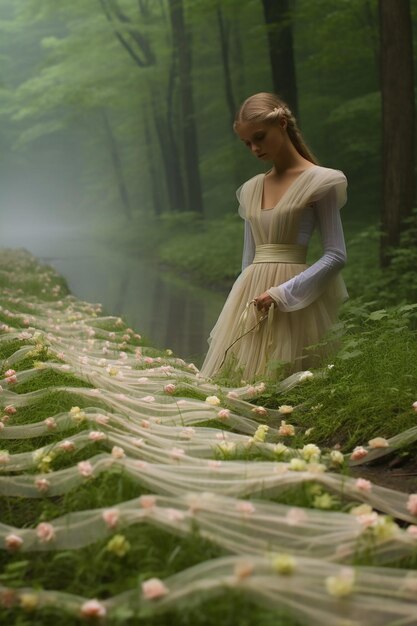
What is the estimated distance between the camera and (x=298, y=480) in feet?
8.71

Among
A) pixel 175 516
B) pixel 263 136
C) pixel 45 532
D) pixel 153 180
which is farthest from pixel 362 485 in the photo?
pixel 153 180

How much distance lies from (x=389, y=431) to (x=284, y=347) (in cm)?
128

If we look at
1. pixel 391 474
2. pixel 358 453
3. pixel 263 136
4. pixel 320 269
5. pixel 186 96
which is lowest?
pixel 391 474

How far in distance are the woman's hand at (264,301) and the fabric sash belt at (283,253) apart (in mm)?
321

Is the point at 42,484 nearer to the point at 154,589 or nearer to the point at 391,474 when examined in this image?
the point at 154,589

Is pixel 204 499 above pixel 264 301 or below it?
below

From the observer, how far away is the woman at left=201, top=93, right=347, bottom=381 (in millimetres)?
4570

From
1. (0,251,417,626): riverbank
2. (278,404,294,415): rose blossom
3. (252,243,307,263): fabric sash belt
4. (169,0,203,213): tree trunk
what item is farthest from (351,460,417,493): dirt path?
(169,0,203,213): tree trunk

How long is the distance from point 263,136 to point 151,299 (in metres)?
8.22

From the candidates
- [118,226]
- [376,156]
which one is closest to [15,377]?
[376,156]

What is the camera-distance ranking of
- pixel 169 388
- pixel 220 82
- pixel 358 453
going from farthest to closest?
1. pixel 220 82
2. pixel 169 388
3. pixel 358 453

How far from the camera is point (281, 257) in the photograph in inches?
189

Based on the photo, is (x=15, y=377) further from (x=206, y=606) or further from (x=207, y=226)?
(x=207, y=226)

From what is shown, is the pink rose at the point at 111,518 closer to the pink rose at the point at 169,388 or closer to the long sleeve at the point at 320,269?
the pink rose at the point at 169,388
